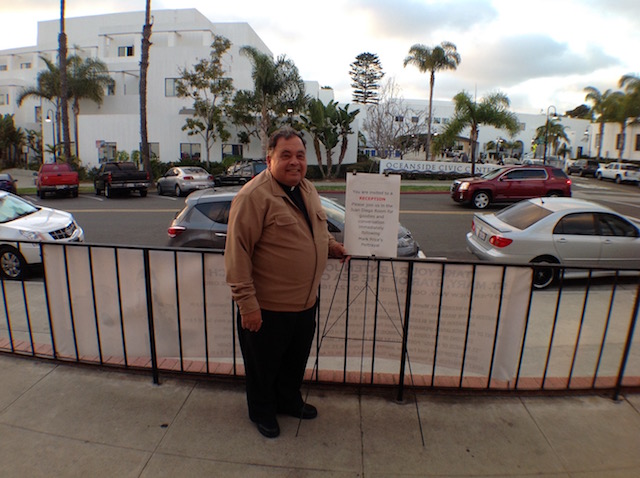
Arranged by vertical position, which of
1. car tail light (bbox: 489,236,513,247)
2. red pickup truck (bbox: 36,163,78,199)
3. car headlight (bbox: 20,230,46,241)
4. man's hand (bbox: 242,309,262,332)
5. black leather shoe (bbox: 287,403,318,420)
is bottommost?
red pickup truck (bbox: 36,163,78,199)

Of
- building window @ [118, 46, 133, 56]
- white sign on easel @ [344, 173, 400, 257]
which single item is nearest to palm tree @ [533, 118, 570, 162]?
building window @ [118, 46, 133, 56]

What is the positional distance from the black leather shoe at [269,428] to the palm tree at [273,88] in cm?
2887

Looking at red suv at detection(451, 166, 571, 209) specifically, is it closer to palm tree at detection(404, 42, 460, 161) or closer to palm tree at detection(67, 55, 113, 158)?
palm tree at detection(404, 42, 460, 161)

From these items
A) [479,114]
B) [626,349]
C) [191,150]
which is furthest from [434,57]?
[626,349]

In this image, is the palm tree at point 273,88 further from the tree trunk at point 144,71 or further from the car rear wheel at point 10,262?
the car rear wheel at point 10,262

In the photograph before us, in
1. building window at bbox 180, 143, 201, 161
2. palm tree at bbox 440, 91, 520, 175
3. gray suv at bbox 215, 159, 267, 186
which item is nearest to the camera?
gray suv at bbox 215, 159, 267, 186

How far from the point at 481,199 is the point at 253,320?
15.7 m

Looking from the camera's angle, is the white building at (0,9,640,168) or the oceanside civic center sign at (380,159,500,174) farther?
the white building at (0,9,640,168)

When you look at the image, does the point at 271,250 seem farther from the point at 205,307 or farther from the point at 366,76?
the point at 366,76

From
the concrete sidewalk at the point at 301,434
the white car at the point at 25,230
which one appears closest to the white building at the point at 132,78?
the white car at the point at 25,230

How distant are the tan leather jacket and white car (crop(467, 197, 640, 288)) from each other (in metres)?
5.70

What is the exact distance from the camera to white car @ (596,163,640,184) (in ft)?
104

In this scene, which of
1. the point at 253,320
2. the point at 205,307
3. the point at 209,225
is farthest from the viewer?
the point at 209,225

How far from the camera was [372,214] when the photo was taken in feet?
11.0
